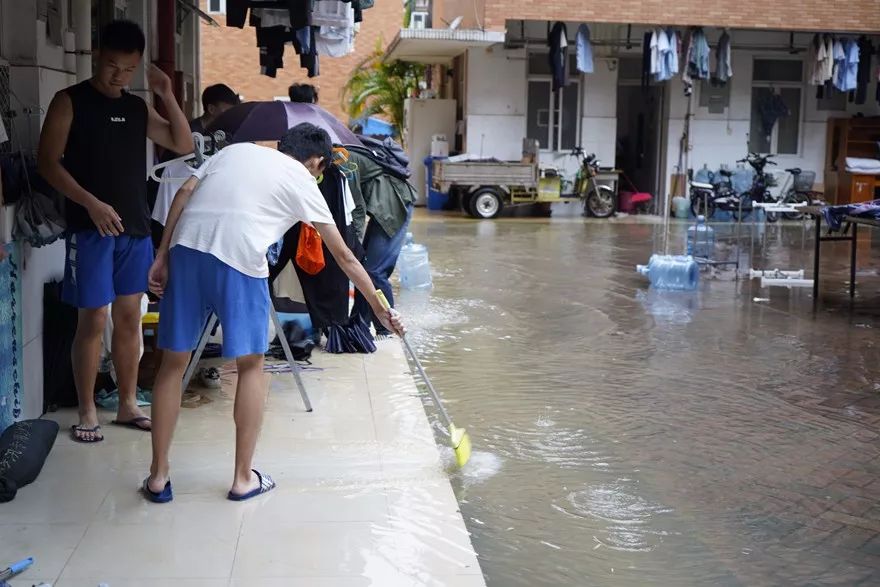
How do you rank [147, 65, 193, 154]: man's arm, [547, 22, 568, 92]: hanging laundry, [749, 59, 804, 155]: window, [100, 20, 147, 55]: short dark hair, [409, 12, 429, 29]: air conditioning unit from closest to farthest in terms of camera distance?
[100, 20, 147, 55]: short dark hair
[147, 65, 193, 154]: man's arm
[547, 22, 568, 92]: hanging laundry
[749, 59, 804, 155]: window
[409, 12, 429, 29]: air conditioning unit

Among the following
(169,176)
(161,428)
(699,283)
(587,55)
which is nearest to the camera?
(161,428)

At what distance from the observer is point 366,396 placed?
21.3 feet

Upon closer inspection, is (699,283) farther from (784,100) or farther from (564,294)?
(784,100)

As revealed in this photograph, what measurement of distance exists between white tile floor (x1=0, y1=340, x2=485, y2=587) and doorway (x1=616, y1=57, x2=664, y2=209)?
18319 mm

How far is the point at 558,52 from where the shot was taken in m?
20.6

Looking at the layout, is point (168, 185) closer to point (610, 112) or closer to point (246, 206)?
point (246, 206)

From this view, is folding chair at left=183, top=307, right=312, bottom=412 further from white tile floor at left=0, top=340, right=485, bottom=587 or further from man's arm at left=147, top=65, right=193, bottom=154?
man's arm at left=147, top=65, right=193, bottom=154

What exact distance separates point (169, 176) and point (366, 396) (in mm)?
1768

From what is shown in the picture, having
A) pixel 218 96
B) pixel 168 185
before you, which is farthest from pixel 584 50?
pixel 168 185

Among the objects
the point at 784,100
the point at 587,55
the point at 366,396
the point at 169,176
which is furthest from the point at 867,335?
the point at 784,100

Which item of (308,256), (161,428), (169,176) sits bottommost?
(161,428)

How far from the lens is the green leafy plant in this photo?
2536cm

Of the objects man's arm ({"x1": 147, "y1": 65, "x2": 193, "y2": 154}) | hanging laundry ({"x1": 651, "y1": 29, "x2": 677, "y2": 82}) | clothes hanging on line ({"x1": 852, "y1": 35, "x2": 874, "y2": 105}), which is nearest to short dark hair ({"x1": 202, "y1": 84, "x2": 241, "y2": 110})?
man's arm ({"x1": 147, "y1": 65, "x2": 193, "y2": 154})

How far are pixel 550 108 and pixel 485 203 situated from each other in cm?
315
